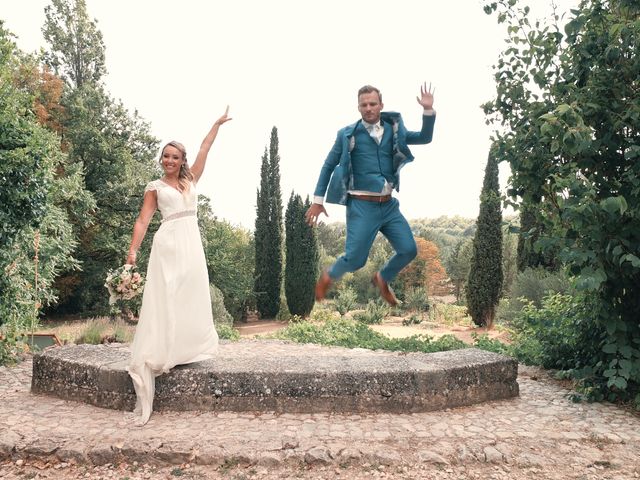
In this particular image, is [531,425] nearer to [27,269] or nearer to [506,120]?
[506,120]

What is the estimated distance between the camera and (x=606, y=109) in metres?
5.49

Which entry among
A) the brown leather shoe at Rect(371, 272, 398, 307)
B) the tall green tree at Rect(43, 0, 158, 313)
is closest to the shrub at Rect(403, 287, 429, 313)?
the tall green tree at Rect(43, 0, 158, 313)

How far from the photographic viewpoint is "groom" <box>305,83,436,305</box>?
4957 millimetres

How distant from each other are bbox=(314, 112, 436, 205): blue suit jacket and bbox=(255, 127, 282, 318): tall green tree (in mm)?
20721

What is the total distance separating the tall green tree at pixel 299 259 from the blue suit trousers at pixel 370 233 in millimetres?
18658

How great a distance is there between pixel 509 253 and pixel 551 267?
9.69 m

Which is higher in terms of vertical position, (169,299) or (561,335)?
(169,299)

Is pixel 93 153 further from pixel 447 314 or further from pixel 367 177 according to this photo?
pixel 367 177

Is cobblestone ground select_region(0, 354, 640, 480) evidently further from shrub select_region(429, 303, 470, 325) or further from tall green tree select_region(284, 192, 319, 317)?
tall green tree select_region(284, 192, 319, 317)

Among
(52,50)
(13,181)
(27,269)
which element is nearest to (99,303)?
(52,50)

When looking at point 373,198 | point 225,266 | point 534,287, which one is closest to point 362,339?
point 373,198

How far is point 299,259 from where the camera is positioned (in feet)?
79.6

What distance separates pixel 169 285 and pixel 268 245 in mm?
20820

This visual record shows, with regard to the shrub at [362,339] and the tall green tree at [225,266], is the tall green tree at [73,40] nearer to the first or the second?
the tall green tree at [225,266]
